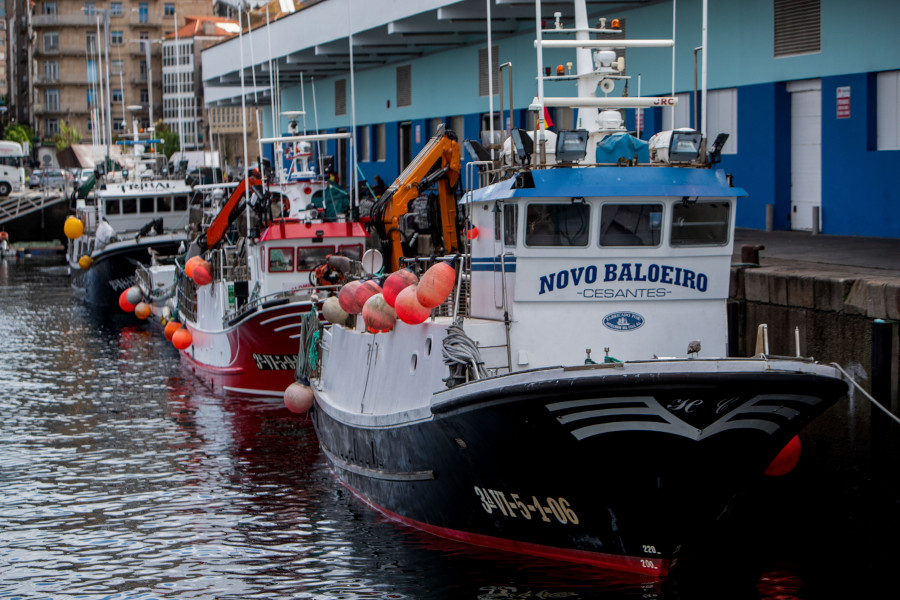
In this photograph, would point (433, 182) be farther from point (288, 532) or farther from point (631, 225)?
point (631, 225)

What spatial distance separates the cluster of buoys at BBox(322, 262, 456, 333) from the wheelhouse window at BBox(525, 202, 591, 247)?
831 mm

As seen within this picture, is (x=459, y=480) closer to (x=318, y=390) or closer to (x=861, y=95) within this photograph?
(x=318, y=390)

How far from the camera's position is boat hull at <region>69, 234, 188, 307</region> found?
34812 mm

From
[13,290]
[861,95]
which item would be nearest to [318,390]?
[861,95]

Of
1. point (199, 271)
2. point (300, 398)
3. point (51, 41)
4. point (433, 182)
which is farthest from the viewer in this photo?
point (51, 41)

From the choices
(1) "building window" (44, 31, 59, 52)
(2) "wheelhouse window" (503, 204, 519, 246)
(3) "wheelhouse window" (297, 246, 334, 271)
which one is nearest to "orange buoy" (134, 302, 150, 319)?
(3) "wheelhouse window" (297, 246, 334, 271)

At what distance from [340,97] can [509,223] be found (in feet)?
Result: 99.3

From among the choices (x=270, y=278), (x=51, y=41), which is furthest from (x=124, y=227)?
(x=51, y=41)

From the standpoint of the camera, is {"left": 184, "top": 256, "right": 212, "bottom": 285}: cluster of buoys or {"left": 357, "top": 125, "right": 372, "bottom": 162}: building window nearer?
{"left": 184, "top": 256, "right": 212, "bottom": 285}: cluster of buoys

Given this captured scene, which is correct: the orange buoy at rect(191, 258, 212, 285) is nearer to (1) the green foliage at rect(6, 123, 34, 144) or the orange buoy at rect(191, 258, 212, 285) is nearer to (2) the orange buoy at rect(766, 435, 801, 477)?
(2) the orange buoy at rect(766, 435, 801, 477)

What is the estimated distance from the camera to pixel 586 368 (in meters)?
9.55

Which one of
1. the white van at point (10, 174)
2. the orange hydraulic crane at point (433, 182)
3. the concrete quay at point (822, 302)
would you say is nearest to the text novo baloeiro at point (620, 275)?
the concrete quay at point (822, 302)

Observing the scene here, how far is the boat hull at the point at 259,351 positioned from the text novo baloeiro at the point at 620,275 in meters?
9.00

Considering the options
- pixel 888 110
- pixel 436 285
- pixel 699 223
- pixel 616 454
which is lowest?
pixel 616 454
